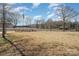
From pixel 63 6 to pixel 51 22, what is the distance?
25cm

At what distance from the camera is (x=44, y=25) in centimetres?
294

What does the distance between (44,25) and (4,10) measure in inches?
21.1

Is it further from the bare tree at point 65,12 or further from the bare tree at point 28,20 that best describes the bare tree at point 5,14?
the bare tree at point 65,12

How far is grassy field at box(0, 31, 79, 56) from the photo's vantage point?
9.37ft

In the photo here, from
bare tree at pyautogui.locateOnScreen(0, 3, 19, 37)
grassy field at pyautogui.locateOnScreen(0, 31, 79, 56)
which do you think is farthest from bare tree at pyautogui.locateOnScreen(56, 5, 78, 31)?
bare tree at pyautogui.locateOnScreen(0, 3, 19, 37)

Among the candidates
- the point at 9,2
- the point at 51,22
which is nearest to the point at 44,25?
the point at 51,22

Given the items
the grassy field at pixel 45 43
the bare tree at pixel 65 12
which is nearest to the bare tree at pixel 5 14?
the grassy field at pixel 45 43

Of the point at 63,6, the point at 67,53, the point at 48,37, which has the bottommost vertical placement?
the point at 67,53

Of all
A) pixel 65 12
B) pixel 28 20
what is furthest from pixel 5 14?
pixel 65 12

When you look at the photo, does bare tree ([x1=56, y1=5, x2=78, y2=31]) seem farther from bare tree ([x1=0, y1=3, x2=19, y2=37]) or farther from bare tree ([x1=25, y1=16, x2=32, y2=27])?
bare tree ([x1=0, y1=3, x2=19, y2=37])

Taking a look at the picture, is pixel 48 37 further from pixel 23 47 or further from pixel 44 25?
pixel 23 47

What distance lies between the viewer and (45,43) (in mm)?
2895

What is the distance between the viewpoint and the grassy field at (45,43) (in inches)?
112

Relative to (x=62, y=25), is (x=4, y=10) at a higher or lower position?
higher
